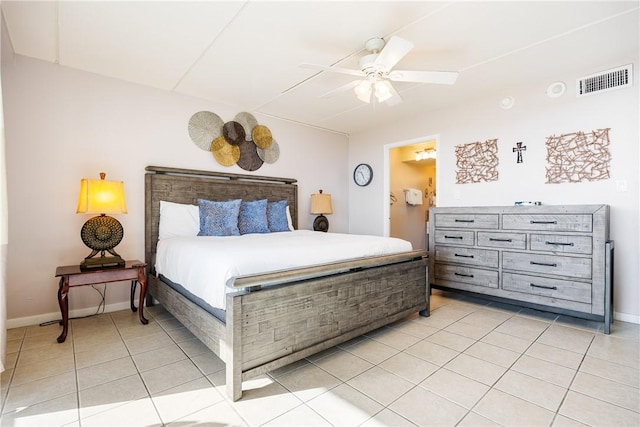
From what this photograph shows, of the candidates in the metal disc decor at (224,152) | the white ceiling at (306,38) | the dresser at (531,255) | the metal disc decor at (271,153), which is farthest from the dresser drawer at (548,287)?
the metal disc decor at (224,152)

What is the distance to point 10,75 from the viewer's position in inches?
109

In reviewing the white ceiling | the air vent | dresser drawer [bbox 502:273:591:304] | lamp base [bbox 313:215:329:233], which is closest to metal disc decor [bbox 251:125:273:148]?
the white ceiling

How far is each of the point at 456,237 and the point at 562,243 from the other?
100 centimetres

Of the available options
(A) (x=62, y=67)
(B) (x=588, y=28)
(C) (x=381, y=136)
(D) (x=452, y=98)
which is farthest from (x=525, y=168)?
(A) (x=62, y=67)

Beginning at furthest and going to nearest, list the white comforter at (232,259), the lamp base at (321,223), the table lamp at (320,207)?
the lamp base at (321,223)
the table lamp at (320,207)
the white comforter at (232,259)

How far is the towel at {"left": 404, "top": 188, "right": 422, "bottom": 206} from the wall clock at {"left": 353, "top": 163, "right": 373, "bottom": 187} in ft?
4.19

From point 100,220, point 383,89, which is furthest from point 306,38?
point 100,220

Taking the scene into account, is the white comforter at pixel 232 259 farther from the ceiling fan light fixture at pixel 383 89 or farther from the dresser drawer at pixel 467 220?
the ceiling fan light fixture at pixel 383 89

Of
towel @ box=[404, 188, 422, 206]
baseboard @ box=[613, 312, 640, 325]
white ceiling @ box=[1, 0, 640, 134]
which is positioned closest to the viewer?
white ceiling @ box=[1, 0, 640, 134]

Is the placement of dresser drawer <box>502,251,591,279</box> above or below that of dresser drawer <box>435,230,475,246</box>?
below

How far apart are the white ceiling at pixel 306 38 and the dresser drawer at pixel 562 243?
169 cm

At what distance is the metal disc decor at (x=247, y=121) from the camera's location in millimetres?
4212

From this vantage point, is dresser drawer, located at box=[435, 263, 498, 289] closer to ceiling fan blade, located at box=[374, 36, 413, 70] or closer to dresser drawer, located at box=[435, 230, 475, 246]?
dresser drawer, located at box=[435, 230, 475, 246]

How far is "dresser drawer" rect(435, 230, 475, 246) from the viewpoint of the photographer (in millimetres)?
3482
